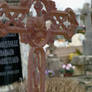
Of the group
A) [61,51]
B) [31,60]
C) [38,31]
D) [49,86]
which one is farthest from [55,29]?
[61,51]

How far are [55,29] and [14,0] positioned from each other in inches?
62.9

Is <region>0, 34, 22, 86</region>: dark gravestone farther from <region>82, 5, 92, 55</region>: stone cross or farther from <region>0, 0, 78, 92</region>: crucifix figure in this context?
<region>82, 5, 92, 55</region>: stone cross

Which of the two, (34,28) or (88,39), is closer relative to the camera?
(34,28)

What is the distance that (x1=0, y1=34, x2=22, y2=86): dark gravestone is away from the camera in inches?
124

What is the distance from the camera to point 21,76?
326 cm

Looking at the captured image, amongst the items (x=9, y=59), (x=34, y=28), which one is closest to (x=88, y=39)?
(x=9, y=59)

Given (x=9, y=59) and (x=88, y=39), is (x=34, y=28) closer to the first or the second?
(x=9, y=59)

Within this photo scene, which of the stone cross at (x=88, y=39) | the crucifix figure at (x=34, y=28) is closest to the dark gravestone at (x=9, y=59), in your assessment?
the crucifix figure at (x=34, y=28)

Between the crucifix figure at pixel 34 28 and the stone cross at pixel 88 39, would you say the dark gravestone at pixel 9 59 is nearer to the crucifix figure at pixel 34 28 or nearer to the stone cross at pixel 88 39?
the crucifix figure at pixel 34 28

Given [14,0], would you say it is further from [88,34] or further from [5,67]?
[88,34]

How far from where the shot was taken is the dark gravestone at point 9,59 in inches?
124

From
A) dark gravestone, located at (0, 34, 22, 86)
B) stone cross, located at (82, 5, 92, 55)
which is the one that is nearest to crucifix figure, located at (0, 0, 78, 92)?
dark gravestone, located at (0, 34, 22, 86)

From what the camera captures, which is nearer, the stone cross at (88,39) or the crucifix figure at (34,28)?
the crucifix figure at (34,28)

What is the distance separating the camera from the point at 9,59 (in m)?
3.18
